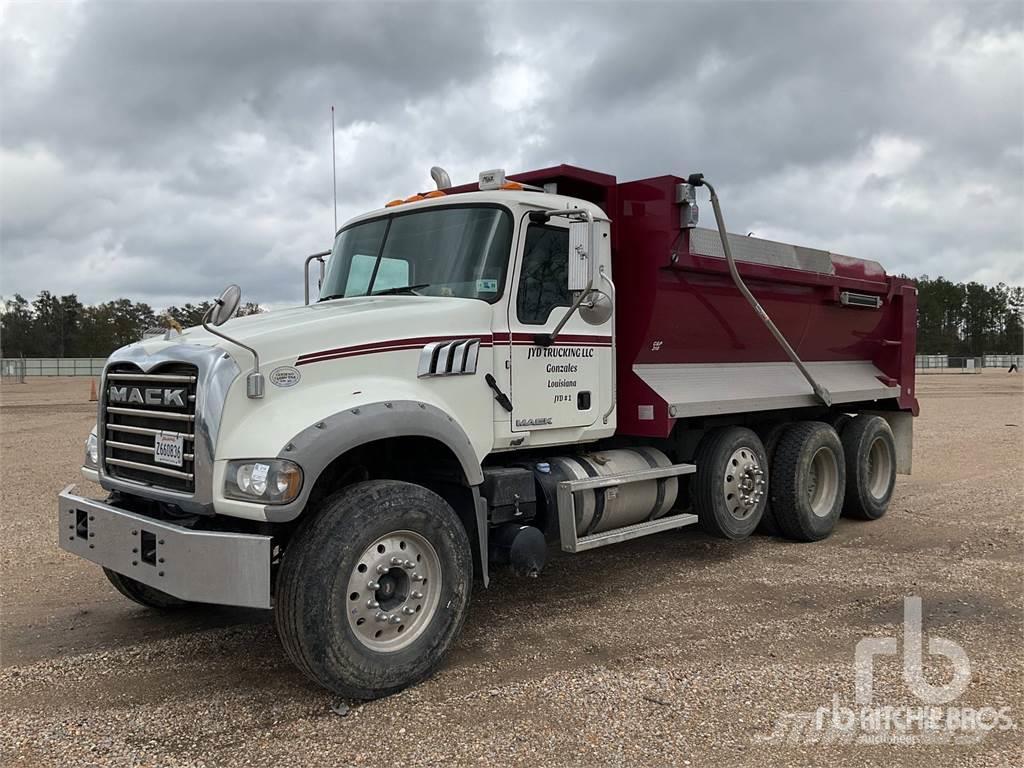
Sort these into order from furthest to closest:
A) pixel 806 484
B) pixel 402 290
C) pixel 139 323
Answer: pixel 139 323 → pixel 806 484 → pixel 402 290

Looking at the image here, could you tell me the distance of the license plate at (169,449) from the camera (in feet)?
13.6

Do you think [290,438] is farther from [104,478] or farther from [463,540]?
[104,478]

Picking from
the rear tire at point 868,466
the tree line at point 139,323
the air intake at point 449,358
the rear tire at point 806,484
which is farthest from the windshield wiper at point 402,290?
the tree line at point 139,323

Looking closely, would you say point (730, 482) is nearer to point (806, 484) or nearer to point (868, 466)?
point (806, 484)

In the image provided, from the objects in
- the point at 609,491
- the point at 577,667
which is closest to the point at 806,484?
the point at 609,491

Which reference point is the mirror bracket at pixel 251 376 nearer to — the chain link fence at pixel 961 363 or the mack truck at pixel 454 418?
the mack truck at pixel 454 418

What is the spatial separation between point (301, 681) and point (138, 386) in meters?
1.84

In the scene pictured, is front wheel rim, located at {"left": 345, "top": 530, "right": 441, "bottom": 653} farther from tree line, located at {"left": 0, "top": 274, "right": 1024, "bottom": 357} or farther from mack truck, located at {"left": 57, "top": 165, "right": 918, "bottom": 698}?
tree line, located at {"left": 0, "top": 274, "right": 1024, "bottom": 357}

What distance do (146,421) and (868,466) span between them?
24.4 feet

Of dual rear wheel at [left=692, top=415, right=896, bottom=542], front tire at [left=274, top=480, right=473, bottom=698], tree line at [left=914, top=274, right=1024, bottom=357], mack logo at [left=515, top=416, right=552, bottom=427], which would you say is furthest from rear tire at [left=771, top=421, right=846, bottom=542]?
tree line at [left=914, top=274, right=1024, bottom=357]

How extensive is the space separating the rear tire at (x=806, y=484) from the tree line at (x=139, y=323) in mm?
58887

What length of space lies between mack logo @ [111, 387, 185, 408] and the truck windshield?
1612 millimetres

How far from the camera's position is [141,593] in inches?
210

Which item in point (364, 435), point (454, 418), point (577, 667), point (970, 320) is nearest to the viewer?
point (364, 435)
